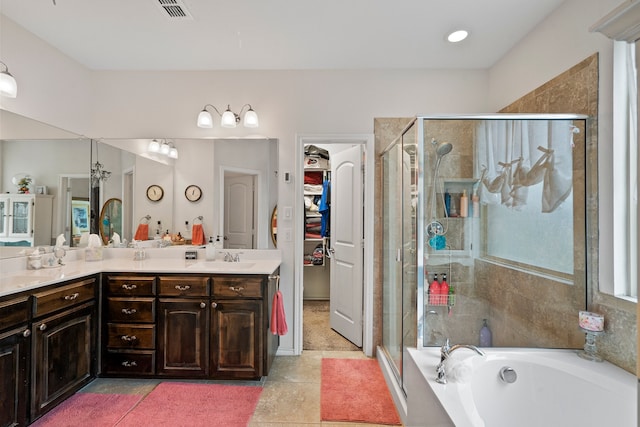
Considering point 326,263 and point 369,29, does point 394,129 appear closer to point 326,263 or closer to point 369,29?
point 369,29

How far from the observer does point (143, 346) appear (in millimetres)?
2354

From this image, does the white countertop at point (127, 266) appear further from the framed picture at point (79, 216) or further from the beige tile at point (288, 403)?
the beige tile at point (288, 403)

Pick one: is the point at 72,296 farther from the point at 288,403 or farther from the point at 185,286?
the point at 288,403

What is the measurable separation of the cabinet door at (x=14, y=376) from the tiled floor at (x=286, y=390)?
0.56 metres

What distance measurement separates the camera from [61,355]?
2021mm


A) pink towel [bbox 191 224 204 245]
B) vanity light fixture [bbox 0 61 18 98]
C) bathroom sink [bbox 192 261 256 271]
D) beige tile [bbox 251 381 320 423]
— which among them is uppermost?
vanity light fixture [bbox 0 61 18 98]

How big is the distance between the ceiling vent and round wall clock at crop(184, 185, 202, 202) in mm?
1351

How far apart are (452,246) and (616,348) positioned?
3.23ft

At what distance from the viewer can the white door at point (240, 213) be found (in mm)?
2928

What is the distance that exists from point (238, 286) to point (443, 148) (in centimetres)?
178

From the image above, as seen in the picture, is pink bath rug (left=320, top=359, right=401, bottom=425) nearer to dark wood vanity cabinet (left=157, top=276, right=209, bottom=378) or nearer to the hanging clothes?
dark wood vanity cabinet (left=157, top=276, right=209, bottom=378)

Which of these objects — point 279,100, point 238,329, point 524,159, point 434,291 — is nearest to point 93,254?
point 238,329

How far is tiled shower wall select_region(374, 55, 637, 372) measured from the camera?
160cm

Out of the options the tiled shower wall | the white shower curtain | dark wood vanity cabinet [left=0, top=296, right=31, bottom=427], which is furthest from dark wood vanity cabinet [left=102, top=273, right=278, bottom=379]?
the white shower curtain
